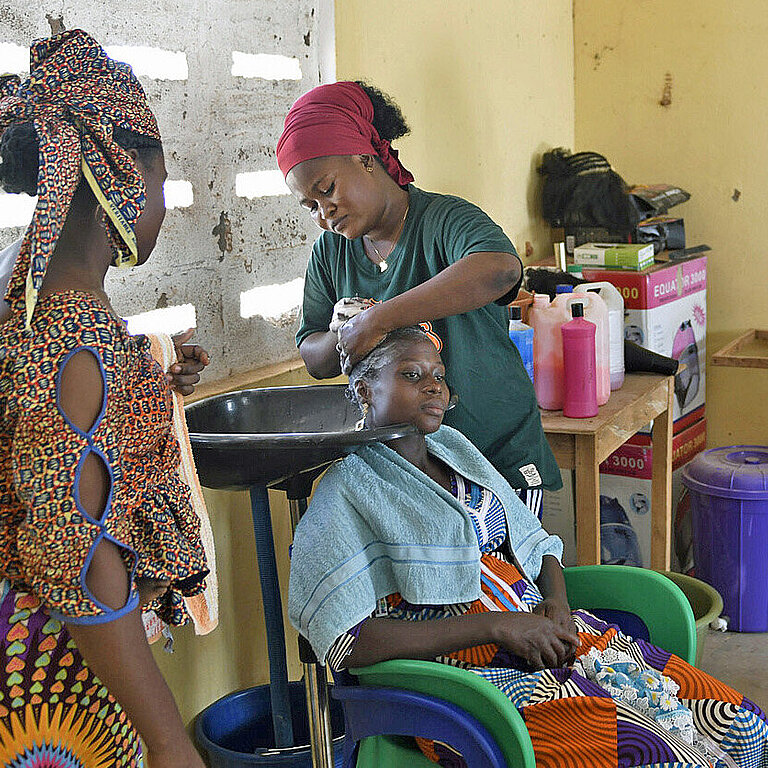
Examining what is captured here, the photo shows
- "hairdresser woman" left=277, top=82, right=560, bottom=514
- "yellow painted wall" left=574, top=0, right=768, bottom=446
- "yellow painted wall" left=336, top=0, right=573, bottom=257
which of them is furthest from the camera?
"yellow painted wall" left=574, top=0, right=768, bottom=446

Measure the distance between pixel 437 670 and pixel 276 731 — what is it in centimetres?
76

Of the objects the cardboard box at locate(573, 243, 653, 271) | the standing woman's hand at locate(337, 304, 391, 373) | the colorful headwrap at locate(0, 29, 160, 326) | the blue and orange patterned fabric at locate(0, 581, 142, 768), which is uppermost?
the colorful headwrap at locate(0, 29, 160, 326)

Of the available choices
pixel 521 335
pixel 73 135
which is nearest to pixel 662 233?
pixel 521 335

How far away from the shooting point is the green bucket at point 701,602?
256 centimetres

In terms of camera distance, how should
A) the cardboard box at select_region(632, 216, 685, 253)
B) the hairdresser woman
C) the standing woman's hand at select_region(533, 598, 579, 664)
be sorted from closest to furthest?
the standing woman's hand at select_region(533, 598, 579, 664), the hairdresser woman, the cardboard box at select_region(632, 216, 685, 253)

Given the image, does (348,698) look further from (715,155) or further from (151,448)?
(715,155)

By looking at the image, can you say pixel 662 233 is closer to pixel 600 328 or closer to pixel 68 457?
pixel 600 328

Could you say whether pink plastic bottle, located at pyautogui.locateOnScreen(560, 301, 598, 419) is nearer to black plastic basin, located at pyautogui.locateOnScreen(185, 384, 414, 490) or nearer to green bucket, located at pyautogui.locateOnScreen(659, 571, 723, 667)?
green bucket, located at pyautogui.locateOnScreen(659, 571, 723, 667)

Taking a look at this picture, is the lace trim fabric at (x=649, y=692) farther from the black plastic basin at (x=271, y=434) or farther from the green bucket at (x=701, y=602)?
the green bucket at (x=701, y=602)

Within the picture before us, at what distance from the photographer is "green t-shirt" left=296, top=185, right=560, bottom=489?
209cm

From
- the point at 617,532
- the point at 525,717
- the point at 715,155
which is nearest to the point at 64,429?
the point at 525,717

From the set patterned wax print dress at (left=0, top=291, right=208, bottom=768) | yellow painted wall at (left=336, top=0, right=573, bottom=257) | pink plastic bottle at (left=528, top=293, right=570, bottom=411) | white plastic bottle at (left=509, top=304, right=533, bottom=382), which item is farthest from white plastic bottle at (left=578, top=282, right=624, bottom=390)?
patterned wax print dress at (left=0, top=291, right=208, bottom=768)

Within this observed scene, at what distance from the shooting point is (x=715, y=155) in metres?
4.02

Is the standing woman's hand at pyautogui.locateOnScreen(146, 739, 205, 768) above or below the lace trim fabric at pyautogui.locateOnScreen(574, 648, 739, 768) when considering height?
above
